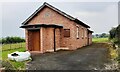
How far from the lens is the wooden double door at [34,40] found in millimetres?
24422

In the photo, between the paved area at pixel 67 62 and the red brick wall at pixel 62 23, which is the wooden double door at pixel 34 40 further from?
the paved area at pixel 67 62

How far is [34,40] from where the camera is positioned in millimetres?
24781

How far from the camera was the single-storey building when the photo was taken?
79.0 ft

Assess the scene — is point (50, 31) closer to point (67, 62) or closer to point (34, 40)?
point (34, 40)

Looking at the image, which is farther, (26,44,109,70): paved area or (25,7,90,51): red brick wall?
(25,7,90,51): red brick wall

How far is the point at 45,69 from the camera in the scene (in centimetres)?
1352

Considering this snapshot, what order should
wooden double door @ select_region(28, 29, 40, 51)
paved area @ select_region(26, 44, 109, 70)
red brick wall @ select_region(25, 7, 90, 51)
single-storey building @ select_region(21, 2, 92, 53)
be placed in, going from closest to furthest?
paved area @ select_region(26, 44, 109, 70)
single-storey building @ select_region(21, 2, 92, 53)
wooden double door @ select_region(28, 29, 40, 51)
red brick wall @ select_region(25, 7, 90, 51)

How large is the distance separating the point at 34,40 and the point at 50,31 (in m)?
2.02

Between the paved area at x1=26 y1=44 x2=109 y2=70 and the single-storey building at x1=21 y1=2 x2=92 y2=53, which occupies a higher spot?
the single-storey building at x1=21 y1=2 x2=92 y2=53

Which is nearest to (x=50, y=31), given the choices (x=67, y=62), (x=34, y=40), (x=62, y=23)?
(x=34, y=40)

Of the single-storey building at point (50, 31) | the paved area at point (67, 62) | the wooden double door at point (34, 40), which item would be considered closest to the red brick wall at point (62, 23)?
the single-storey building at point (50, 31)

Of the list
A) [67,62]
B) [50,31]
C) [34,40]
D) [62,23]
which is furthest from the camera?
[62,23]

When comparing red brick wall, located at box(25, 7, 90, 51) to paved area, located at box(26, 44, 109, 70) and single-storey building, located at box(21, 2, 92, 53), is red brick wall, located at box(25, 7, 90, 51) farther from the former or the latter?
paved area, located at box(26, 44, 109, 70)

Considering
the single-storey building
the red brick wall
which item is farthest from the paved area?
the red brick wall
